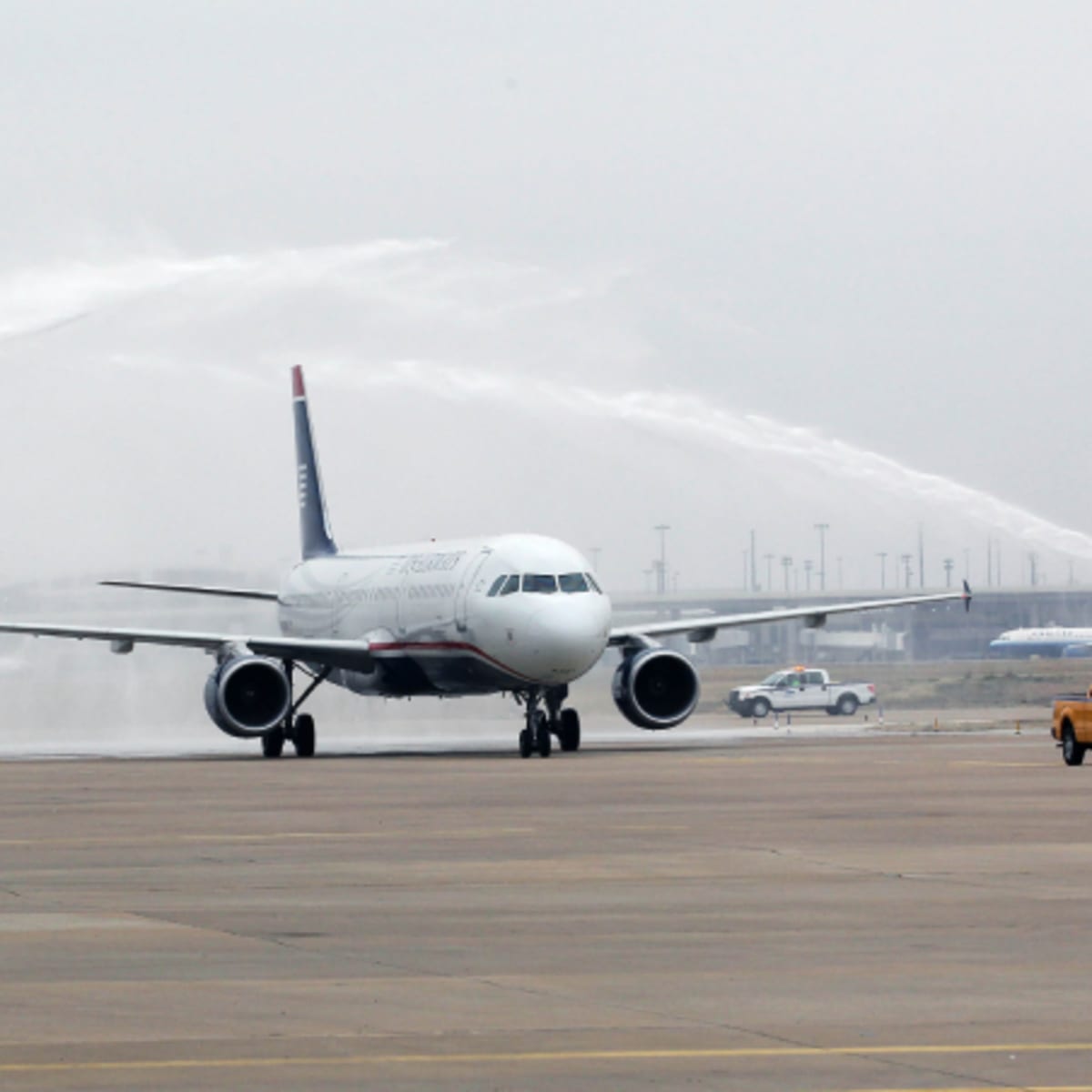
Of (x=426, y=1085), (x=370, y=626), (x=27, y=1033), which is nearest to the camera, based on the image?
(x=426, y=1085)

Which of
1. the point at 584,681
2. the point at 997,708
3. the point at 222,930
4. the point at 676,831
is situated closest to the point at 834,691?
the point at 997,708

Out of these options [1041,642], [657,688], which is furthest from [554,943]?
[1041,642]

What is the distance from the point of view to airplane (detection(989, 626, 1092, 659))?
190m

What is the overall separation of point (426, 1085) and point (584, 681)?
7460 centimetres

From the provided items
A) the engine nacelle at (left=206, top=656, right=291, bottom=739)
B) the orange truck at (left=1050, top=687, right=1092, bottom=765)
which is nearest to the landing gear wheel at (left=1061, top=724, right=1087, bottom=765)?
the orange truck at (left=1050, top=687, right=1092, bottom=765)

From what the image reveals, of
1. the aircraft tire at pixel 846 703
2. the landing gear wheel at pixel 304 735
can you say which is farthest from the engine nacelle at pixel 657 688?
the aircraft tire at pixel 846 703

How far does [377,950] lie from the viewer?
16.3 m

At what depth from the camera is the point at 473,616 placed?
5253 centimetres

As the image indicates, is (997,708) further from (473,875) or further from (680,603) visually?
(473,875)

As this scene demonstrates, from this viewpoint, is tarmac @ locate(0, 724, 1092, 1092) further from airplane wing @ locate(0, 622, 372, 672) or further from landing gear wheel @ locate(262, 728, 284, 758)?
landing gear wheel @ locate(262, 728, 284, 758)

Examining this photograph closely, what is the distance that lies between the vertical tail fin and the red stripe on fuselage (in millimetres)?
11129

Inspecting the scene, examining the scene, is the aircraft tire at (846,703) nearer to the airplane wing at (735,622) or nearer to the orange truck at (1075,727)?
the airplane wing at (735,622)

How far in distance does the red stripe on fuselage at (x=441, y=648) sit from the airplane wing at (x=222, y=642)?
0.44 meters

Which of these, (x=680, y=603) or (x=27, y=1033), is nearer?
(x=27, y=1033)
